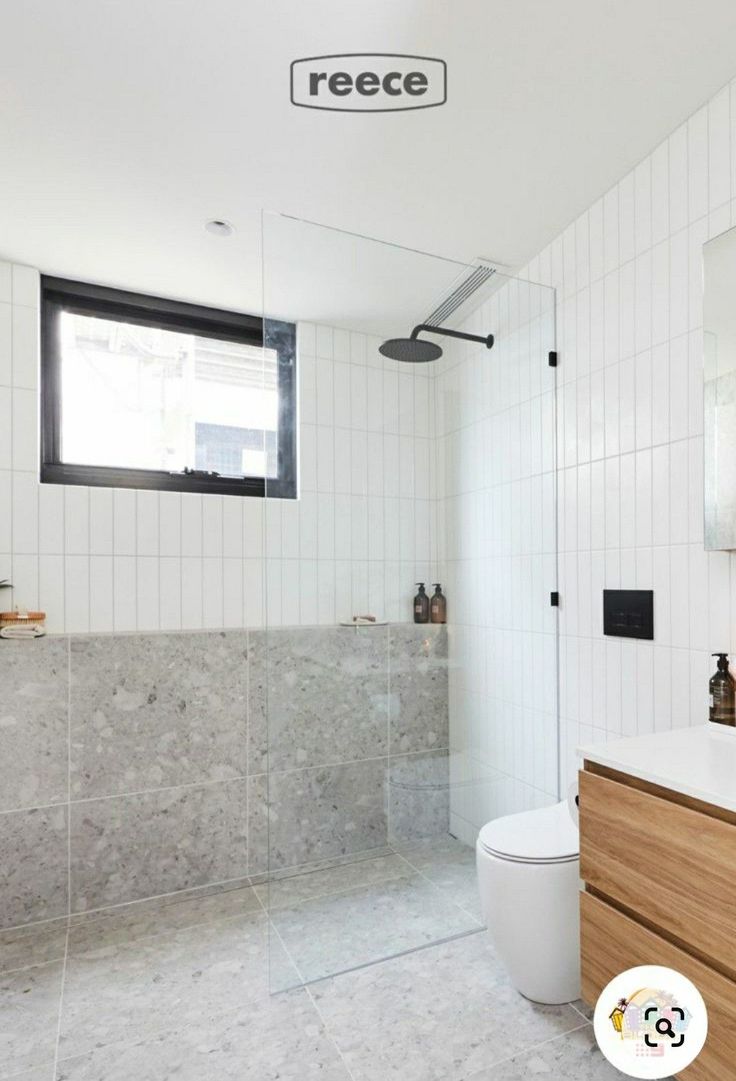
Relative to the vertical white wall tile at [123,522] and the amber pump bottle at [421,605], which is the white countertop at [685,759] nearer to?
the amber pump bottle at [421,605]

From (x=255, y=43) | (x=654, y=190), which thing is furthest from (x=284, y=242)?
(x=654, y=190)

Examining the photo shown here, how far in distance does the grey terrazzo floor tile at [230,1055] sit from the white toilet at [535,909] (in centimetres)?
52

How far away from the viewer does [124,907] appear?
7.52 feet

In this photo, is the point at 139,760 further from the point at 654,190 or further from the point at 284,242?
the point at 654,190

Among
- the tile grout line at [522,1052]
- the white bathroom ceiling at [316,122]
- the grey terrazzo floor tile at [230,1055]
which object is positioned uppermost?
the white bathroom ceiling at [316,122]

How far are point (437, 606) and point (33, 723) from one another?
1508 millimetres

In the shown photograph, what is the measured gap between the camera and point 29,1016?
1.69 metres

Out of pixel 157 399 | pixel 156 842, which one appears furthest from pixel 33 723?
pixel 157 399

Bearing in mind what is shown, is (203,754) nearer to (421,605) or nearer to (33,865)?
(33,865)

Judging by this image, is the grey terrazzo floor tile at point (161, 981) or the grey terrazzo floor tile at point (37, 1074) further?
the grey terrazzo floor tile at point (161, 981)

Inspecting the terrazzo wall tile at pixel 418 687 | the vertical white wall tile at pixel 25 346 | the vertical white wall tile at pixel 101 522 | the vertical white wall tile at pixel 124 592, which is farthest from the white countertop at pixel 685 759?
the vertical white wall tile at pixel 25 346

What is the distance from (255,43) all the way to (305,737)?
190 cm

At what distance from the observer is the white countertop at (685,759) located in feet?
3.82

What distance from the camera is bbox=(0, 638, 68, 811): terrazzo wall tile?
2.18 meters
